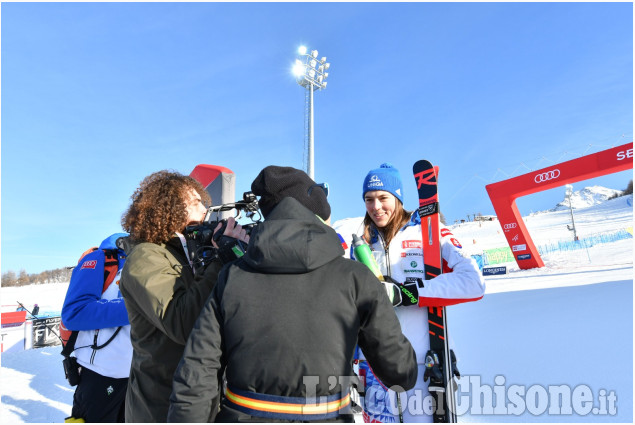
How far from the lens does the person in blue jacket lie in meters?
2.14

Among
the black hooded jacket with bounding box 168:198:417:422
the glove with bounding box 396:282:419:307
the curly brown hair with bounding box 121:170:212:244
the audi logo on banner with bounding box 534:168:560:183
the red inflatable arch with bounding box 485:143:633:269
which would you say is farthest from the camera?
the audi logo on banner with bounding box 534:168:560:183

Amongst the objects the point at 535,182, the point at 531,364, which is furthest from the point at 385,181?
the point at 535,182

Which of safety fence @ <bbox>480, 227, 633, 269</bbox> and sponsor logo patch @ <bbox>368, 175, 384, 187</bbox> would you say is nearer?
sponsor logo patch @ <bbox>368, 175, 384, 187</bbox>

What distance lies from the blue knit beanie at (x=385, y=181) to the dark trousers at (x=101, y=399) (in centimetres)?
201

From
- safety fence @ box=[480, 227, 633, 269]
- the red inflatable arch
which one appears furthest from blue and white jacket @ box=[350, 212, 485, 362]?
safety fence @ box=[480, 227, 633, 269]

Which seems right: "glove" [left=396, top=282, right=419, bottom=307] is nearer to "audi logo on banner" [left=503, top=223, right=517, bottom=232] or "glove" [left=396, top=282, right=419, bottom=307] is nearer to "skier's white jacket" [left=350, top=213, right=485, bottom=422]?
"skier's white jacket" [left=350, top=213, right=485, bottom=422]

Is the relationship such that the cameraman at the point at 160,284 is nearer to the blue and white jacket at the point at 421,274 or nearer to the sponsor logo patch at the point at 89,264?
the sponsor logo patch at the point at 89,264

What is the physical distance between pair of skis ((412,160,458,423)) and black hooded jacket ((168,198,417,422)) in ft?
2.94

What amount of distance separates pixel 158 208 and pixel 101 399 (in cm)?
139

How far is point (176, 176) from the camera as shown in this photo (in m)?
1.83

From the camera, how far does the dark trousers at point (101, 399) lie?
2.12m

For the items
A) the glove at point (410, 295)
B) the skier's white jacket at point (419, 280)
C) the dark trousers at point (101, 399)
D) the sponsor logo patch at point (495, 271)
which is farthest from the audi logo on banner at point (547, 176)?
the dark trousers at point (101, 399)

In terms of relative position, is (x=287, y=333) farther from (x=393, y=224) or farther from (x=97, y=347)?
(x=97, y=347)

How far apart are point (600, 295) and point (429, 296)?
25.0 ft
